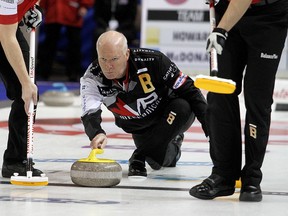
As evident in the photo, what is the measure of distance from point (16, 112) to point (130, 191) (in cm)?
81

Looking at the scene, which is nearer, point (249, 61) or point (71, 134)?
point (249, 61)

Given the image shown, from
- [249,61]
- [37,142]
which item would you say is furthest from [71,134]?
[249,61]

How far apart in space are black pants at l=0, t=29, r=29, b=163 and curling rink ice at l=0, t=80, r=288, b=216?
18cm

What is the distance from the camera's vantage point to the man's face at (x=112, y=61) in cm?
463

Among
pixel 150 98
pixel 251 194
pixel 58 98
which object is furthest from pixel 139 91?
pixel 58 98

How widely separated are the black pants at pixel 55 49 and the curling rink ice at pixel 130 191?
5.64 m

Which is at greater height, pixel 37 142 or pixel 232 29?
pixel 232 29

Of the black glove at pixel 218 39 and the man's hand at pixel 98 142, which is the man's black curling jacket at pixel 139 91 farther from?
the black glove at pixel 218 39

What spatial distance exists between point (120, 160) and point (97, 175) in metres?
1.16

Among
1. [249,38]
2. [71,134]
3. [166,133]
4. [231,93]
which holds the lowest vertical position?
[71,134]

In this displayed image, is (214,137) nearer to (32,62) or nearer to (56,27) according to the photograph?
(32,62)

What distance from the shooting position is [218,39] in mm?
4055

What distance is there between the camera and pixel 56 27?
1227 centimetres

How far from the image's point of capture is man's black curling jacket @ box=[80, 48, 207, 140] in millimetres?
4859
